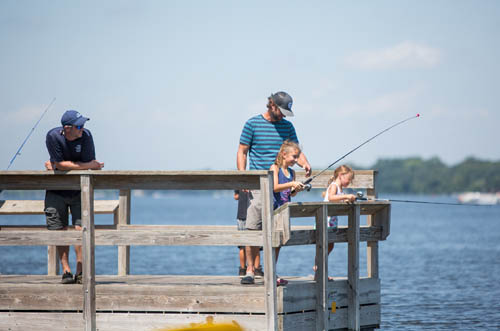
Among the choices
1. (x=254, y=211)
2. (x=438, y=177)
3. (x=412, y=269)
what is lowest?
(x=438, y=177)

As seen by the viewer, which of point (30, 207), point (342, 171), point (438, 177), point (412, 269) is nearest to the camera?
point (342, 171)

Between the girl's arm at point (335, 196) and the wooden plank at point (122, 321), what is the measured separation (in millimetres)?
1700

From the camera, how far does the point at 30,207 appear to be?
9.70m

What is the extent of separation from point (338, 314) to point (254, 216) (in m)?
1.30

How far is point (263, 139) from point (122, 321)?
2.16 m

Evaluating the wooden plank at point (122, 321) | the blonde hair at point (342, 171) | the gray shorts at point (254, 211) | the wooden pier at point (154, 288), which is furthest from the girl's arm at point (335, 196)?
the wooden plank at point (122, 321)

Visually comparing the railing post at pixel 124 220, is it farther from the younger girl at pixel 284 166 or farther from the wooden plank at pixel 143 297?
A: the younger girl at pixel 284 166

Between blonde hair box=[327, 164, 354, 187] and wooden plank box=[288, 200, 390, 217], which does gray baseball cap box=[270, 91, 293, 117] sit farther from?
blonde hair box=[327, 164, 354, 187]

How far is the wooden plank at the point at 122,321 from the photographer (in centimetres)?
705

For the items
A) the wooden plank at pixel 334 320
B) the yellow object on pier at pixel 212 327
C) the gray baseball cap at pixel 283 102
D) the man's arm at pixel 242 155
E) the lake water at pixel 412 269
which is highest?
the gray baseball cap at pixel 283 102

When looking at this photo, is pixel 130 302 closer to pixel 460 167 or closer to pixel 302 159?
pixel 302 159

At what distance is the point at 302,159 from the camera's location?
8.35 m

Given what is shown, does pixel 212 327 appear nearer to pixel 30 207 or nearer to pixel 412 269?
pixel 30 207

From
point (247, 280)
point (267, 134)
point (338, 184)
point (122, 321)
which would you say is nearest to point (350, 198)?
point (338, 184)
